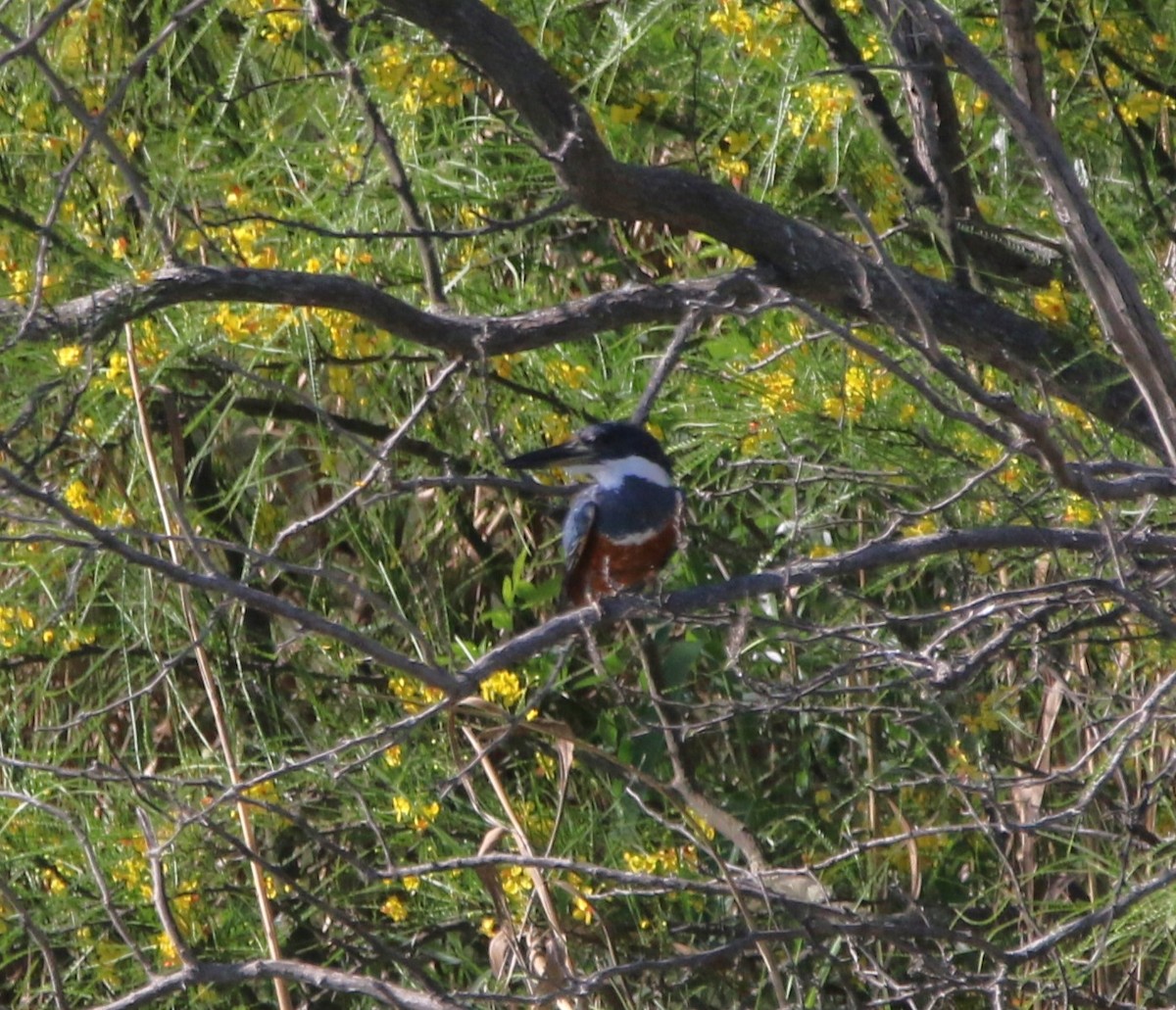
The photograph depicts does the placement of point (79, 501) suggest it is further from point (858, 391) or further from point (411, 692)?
point (858, 391)

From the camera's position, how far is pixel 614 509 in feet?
10.0

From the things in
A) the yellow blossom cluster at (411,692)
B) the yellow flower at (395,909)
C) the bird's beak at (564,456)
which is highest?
the bird's beak at (564,456)

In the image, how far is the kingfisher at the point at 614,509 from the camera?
289cm

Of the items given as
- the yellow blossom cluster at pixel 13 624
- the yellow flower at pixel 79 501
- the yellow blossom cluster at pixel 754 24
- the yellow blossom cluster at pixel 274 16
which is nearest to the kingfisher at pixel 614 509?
the yellow blossom cluster at pixel 754 24

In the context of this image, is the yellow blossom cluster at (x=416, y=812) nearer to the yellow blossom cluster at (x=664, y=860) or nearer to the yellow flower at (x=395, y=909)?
the yellow flower at (x=395, y=909)

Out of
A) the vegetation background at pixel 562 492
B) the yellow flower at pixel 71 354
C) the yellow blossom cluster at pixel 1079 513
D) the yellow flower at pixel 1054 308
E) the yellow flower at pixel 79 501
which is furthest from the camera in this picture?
the yellow flower at pixel 79 501

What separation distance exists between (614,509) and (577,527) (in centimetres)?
16

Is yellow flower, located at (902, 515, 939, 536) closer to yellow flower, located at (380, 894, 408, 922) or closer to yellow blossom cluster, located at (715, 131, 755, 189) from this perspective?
yellow blossom cluster, located at (715, 131, 755, 189)

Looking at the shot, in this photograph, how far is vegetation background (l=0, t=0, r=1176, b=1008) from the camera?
2.33 metres

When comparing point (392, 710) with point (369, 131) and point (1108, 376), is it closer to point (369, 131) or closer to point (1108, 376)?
point (369, 131)

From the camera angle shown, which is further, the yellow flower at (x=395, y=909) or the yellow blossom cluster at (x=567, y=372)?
the yellow flower at (x=395, y=909)

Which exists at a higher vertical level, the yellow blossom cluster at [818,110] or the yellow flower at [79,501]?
the yellow blossom cluster at [818,110]

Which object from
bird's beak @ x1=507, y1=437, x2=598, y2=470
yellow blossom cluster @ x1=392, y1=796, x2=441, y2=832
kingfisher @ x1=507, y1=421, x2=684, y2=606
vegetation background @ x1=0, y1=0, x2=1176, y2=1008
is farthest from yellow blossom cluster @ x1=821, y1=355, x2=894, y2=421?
yellow blossom cluster @ x1=392, y1=796, x2=441, y2=832

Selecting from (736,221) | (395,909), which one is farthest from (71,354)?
(395,909)
